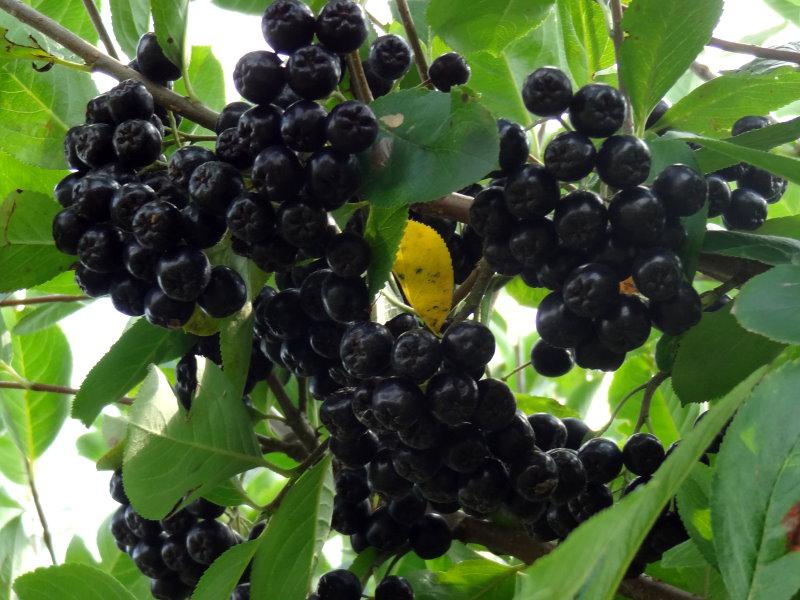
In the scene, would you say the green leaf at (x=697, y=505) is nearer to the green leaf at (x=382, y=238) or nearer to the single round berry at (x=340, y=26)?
the green leaf at (x=382, y=238)

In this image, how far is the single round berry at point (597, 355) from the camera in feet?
3.99

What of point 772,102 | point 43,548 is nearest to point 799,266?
point 772,102

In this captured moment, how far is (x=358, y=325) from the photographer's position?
1.19m

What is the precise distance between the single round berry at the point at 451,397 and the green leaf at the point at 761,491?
348 millimetres

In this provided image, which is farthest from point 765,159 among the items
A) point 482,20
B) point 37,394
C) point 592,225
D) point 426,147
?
point 37,394

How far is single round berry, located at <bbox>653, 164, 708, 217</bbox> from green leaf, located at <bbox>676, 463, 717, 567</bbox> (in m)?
0.31

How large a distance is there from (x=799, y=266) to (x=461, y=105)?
0.43 metres

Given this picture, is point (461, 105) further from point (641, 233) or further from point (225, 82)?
point (225, 82)

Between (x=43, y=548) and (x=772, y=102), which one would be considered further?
(x=43, y=548)

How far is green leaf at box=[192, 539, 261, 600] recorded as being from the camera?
1.33 metres

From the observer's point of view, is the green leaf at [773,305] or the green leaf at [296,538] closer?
the green leaf at [773,305]

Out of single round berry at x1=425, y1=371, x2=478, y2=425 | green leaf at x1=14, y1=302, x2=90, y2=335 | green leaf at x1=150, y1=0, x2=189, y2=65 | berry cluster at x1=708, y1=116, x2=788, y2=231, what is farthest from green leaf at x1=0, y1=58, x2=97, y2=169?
berry cluster at x1=708, y1=116, x2=788, y2=231

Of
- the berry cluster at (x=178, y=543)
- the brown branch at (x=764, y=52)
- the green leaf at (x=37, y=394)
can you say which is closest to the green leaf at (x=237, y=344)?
the berry cluster at (x=178, y=543)

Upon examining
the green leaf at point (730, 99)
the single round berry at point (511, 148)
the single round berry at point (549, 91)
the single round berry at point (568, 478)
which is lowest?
the single round berry at point (568, 478)
